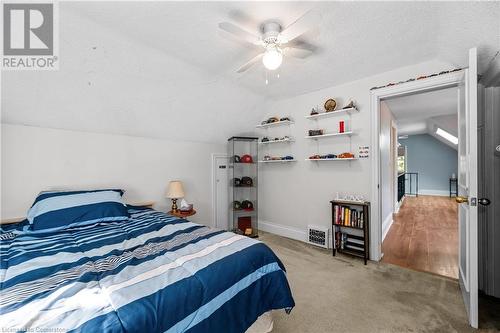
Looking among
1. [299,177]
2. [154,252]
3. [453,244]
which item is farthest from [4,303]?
[453,244]

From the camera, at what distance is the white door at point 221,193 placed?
13.9 feet

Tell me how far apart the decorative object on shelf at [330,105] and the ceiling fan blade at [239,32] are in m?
1.83

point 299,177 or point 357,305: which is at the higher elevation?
point 299,177

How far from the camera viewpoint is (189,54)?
2436 millimetres

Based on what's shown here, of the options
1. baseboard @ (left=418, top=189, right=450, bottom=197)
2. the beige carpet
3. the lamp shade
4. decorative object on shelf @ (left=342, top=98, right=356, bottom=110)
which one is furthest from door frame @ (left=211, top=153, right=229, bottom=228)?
baseboard @ (left=418, top=189, right=450, bottom=197)

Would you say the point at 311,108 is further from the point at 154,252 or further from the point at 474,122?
the point at 154,252

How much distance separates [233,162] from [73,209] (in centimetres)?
250

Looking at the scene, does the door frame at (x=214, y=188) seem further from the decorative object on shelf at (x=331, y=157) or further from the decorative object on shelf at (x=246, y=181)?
the decorative object on shelf at (x=331, y=157)

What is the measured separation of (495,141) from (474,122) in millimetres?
708

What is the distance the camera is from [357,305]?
78.3 inches

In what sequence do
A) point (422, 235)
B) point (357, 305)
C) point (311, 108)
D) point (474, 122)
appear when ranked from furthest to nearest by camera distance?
point (422, 235) → point (311, 108) → point (357, 305) → point (474, 122)

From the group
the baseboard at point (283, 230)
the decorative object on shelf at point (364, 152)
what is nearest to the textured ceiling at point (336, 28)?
the decorative object on shelf at point (364, 152)

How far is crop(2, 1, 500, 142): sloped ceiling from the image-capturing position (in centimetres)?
178
